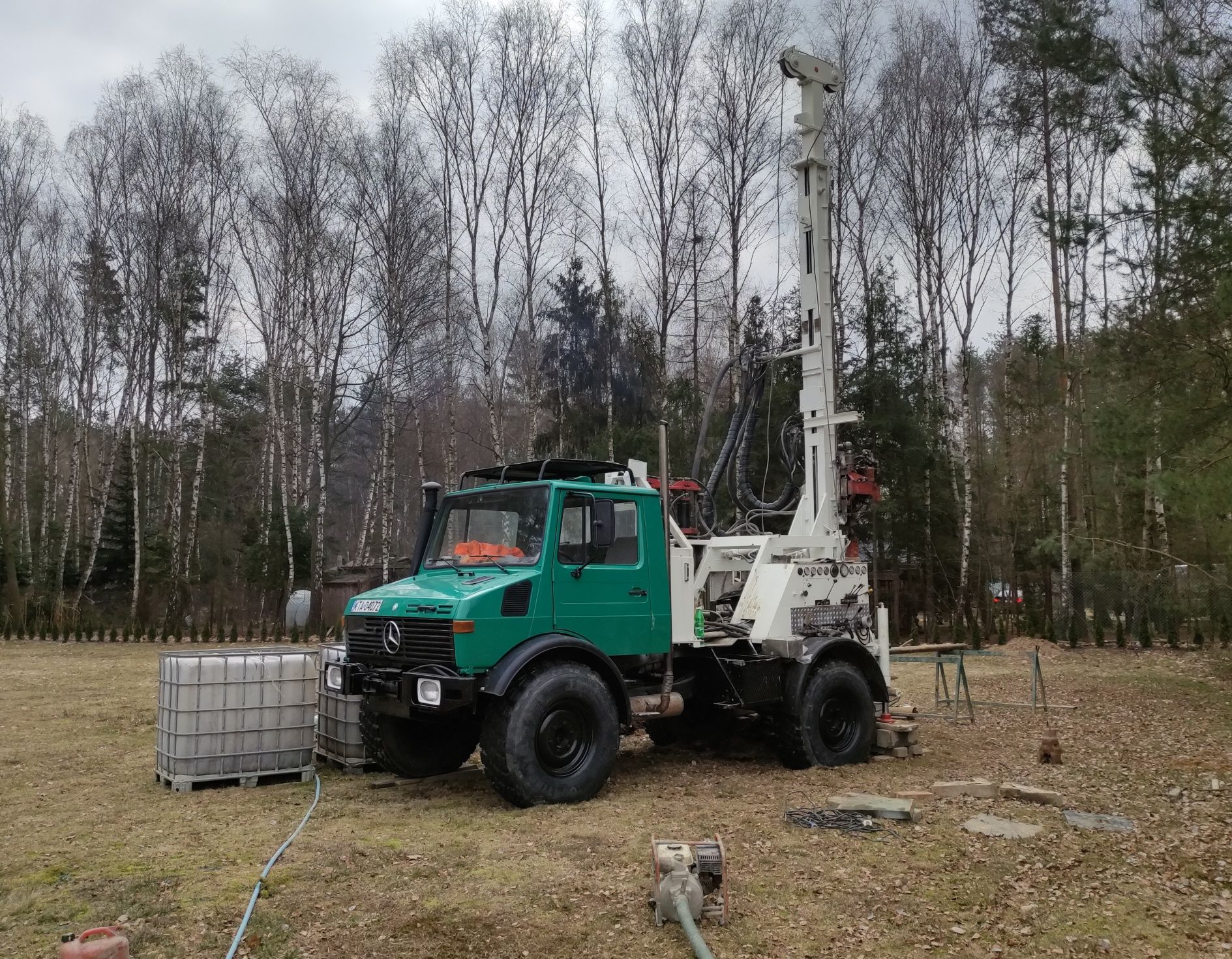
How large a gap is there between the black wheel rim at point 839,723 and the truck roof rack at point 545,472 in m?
2.74

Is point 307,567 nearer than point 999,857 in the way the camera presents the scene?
No

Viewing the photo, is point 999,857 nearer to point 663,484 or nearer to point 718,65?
point 663,484

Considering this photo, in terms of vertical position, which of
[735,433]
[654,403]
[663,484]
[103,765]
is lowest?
[103,765]

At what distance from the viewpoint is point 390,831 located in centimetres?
584

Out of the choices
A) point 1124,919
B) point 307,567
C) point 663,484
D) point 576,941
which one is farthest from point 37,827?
point 307,567

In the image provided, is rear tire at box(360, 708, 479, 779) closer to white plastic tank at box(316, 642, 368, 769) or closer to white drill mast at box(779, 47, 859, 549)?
white plastic tank at box(316, 642, 368, 769)

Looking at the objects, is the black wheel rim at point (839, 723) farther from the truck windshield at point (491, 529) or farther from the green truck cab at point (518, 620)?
the truck windshield at point (491, 529)

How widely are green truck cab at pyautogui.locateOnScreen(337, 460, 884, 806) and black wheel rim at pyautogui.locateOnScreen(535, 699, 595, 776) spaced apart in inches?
0.5

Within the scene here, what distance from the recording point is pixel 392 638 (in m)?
6.59

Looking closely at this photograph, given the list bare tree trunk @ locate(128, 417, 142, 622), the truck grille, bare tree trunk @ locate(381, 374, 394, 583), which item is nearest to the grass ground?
the truck grille

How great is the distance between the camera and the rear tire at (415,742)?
7203 mm

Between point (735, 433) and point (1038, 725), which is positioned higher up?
Answer: point (735, 433)

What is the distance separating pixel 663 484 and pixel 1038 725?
590 cm

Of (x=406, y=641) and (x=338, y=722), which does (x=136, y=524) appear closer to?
(x=338, y=722)
